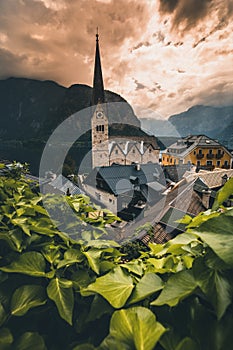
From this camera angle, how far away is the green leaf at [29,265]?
79cm

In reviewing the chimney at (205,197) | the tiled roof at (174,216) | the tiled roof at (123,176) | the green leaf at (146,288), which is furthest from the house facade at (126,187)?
the green leaf at (146,288)

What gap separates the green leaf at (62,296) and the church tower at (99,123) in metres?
Result: 34.6

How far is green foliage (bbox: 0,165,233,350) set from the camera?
0.55 m

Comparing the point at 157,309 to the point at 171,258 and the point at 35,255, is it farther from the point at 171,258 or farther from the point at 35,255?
the point at 35,255

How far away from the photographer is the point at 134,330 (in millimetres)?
542

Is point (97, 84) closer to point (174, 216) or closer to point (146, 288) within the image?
point (174, 216)

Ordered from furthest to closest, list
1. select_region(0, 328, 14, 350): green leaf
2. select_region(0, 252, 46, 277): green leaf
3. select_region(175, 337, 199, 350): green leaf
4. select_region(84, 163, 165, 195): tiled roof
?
1. select_region(84, 163, 165, 195): tiled roof
2. select_region(0, 252, 46, 277): green leaf
3. select_region(0, 328, 14, 350): green leaf
4. select_region(175, 337, 199, 350): green leaf

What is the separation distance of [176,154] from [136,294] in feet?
112

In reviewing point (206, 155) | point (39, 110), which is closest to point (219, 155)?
point (206, 155)

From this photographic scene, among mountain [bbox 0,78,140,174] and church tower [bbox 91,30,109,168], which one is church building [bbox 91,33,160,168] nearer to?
church tower [bbox 91,30,109,168]

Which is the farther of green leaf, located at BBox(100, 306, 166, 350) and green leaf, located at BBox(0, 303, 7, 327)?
green leaf, located at BBox(0, 303, 7, 327)

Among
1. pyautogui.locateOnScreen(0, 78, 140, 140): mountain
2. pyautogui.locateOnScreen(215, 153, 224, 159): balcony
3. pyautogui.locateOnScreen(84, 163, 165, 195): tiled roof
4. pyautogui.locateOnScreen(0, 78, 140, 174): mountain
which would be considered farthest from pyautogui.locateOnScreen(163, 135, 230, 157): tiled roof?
pyautogui.locateOnScreen(0, 78, 140, 140): mountain

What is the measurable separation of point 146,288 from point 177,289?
0.11 metres

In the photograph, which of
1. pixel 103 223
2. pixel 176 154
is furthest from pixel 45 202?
pixel 176 154
